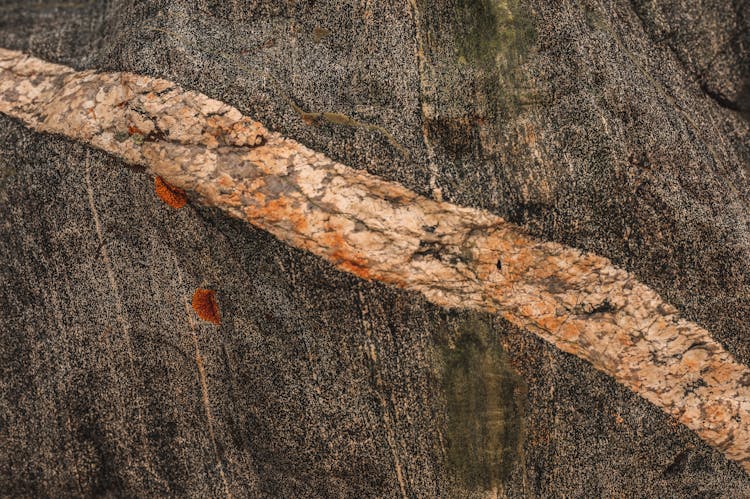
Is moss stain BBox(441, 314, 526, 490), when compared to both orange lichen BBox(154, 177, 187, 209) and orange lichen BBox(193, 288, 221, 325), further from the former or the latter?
orange lichen BBox(154, 177, 187, 209)

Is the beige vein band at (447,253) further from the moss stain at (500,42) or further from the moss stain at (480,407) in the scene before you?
the moss stain at (500,42)

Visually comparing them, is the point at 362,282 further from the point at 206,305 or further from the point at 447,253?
the point at 206,305

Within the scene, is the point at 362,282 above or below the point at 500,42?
below

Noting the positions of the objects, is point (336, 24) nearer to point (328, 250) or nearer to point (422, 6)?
point (422, 6)

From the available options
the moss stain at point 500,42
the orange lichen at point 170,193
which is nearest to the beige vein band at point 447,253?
the orange lichen at point 170,193

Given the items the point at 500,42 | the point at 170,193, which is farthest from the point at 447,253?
the point at 170,193

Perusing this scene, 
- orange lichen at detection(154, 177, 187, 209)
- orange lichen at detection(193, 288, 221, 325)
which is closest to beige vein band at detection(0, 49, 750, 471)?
orange lichen at detection(154, 177, 187, 209)
